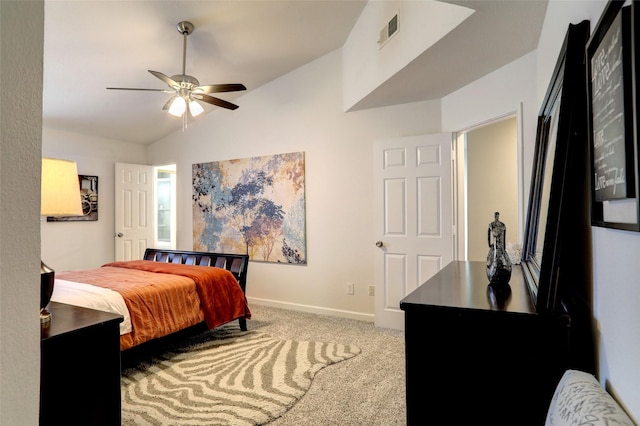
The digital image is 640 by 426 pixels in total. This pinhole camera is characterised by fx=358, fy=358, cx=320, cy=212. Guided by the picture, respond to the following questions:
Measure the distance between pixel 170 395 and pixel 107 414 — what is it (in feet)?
2.91

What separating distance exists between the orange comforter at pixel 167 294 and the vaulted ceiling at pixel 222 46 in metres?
2.06

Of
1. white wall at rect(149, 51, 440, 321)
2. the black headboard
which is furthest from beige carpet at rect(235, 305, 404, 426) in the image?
the black headboard

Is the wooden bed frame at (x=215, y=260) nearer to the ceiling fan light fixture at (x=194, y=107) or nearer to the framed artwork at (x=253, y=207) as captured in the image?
the framed artwork at (x=253, y=207)

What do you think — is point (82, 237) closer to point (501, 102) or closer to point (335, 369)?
point (335, 369)

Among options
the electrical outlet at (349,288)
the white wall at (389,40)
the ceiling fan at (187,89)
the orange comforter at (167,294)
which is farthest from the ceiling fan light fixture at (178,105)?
the electrical outlet at (349,288)

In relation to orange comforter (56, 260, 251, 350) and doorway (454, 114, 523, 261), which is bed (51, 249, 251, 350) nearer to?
orange comforter (56, 260, 251, 350)

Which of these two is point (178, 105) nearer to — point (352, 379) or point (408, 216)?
point (408, 216)

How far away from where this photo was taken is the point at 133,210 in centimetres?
558

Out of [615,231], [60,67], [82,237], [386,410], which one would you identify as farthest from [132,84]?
[615,231]

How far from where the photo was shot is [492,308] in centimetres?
124

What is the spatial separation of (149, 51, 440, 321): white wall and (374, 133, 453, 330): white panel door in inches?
9.0

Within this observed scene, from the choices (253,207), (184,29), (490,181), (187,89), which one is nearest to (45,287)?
(187,89)

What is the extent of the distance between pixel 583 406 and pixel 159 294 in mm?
2753

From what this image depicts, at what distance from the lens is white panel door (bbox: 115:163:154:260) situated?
17.7ft
